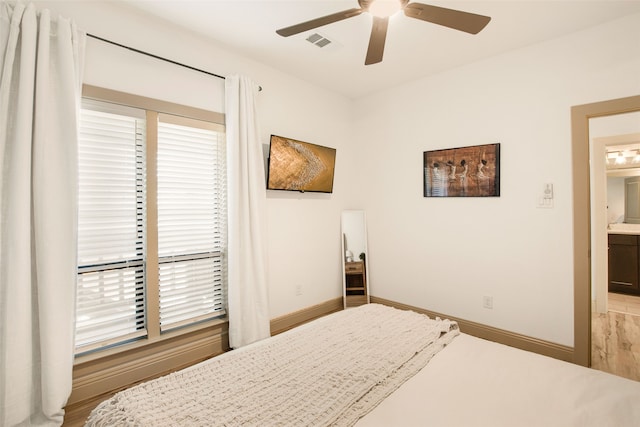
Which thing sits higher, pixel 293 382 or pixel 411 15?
pixel 411 15

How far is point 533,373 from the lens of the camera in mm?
1380

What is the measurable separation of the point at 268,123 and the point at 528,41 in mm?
2431

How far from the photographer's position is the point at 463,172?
3064 millimetres

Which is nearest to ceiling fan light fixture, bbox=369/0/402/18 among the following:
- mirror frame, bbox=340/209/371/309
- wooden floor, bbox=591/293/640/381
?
mirror frame, bbox=340/209/371/309

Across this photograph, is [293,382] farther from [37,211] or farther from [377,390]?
[37,211]

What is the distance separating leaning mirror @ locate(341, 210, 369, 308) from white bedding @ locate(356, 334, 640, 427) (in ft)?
7.63

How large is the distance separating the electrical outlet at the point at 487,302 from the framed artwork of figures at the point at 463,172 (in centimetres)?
100

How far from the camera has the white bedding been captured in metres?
1.10

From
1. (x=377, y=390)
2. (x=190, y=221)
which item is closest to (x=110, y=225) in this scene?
(x=190, y=221)

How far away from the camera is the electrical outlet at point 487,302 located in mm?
2914

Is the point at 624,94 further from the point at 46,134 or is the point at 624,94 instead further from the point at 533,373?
the point at 46,134

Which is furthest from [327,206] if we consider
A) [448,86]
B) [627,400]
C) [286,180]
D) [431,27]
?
[627,400]

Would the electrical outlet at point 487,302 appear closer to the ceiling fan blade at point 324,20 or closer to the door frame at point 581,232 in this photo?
the door frame at point 581,232

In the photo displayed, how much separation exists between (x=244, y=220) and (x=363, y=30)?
1854 mm
